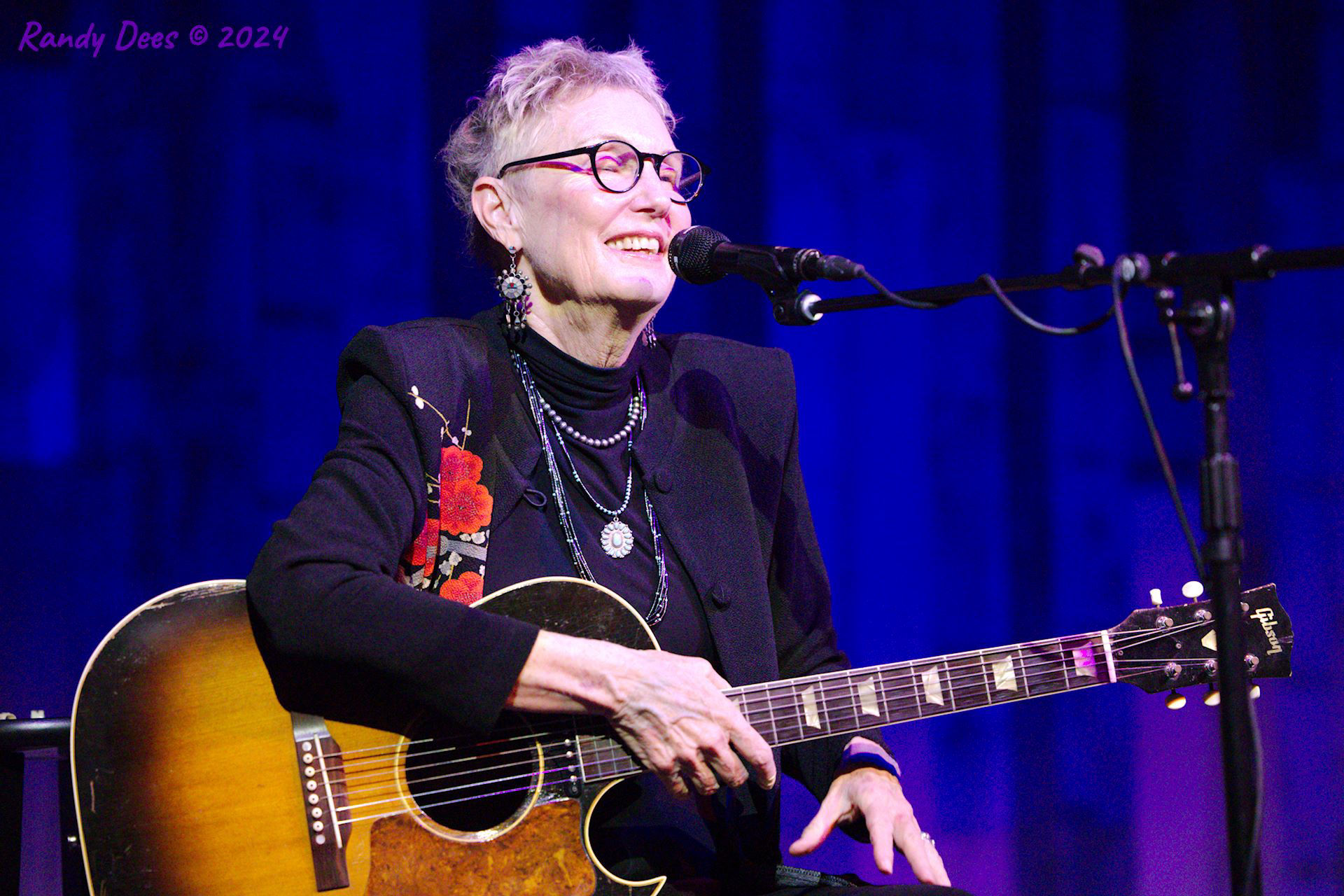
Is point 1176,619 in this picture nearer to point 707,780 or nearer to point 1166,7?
point 707,780

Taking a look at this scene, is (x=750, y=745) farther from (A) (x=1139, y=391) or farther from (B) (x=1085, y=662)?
(A) (x=1139, y=391)

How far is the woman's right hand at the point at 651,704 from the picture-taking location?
5.29 ft

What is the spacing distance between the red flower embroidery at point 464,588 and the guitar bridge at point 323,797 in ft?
0.97

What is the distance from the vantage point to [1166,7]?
3.26m

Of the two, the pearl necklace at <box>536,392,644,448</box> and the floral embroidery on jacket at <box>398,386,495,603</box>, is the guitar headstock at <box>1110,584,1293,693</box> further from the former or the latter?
the floral embroidery on jacket at <box>398,386,495,603</box>

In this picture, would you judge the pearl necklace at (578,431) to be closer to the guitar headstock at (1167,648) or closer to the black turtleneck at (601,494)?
the black turtleneck at (601,494)

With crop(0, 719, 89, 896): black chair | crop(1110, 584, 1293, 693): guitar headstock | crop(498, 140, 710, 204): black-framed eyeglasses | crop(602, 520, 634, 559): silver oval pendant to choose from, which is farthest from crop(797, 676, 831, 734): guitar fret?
crop(0, 719, 89, 896): black chair

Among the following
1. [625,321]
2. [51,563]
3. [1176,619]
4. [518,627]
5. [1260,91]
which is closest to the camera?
[518,627]

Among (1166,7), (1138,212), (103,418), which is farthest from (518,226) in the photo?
(1166,7)

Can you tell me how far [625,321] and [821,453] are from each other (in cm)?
112

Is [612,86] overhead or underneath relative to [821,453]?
overhead

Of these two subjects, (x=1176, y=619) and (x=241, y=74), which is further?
(x=241, y=74)

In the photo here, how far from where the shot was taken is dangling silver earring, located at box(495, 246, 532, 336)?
6.98 feet

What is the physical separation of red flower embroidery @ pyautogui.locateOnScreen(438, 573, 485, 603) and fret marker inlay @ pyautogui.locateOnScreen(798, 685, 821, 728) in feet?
1.79
